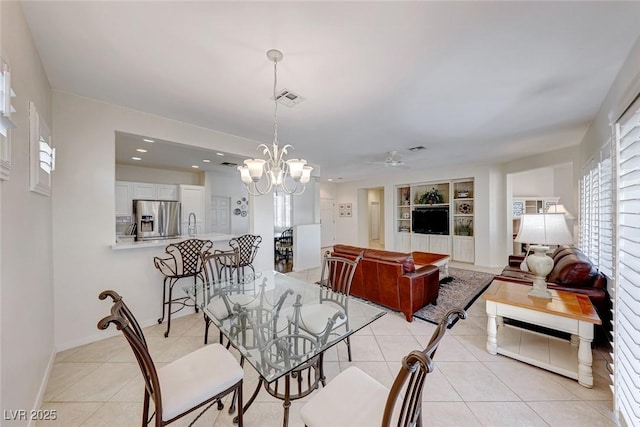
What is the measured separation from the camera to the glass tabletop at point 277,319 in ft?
4.63

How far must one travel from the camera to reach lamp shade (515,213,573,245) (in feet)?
6.93

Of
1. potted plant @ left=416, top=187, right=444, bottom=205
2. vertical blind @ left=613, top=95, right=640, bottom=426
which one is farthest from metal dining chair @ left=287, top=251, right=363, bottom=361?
potted plant @ left=416, top=187, right=444, bottom=205

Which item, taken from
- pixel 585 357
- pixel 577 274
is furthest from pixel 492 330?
pixel 577 274

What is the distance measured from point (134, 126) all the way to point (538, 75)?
13.4 feet

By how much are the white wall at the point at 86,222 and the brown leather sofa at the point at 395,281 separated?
2761 mm

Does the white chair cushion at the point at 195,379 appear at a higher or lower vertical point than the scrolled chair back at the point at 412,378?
lower

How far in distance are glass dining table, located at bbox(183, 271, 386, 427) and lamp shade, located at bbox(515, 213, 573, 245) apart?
158 cm

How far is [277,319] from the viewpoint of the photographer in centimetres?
190

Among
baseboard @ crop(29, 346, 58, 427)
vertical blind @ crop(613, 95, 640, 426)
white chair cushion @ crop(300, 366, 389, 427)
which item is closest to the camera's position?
white chair cushion @ crop(300, 366, 389, 427)

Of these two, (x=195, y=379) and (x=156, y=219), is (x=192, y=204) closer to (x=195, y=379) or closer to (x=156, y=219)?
(x=156, y=219)

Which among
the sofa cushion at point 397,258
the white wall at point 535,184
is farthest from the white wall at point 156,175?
the white wall at point 535,184

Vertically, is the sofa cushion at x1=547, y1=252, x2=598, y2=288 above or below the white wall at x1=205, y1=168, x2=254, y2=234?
below

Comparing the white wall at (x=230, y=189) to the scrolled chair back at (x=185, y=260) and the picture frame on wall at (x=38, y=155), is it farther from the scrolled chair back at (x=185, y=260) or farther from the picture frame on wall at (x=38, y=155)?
the picture frame on wall at (x=38, y=155)

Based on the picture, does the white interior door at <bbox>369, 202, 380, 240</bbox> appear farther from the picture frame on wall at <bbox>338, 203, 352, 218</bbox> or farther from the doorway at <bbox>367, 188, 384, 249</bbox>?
the picture frame on wall at <bbox>338, 203, 352, 218</bbox>
